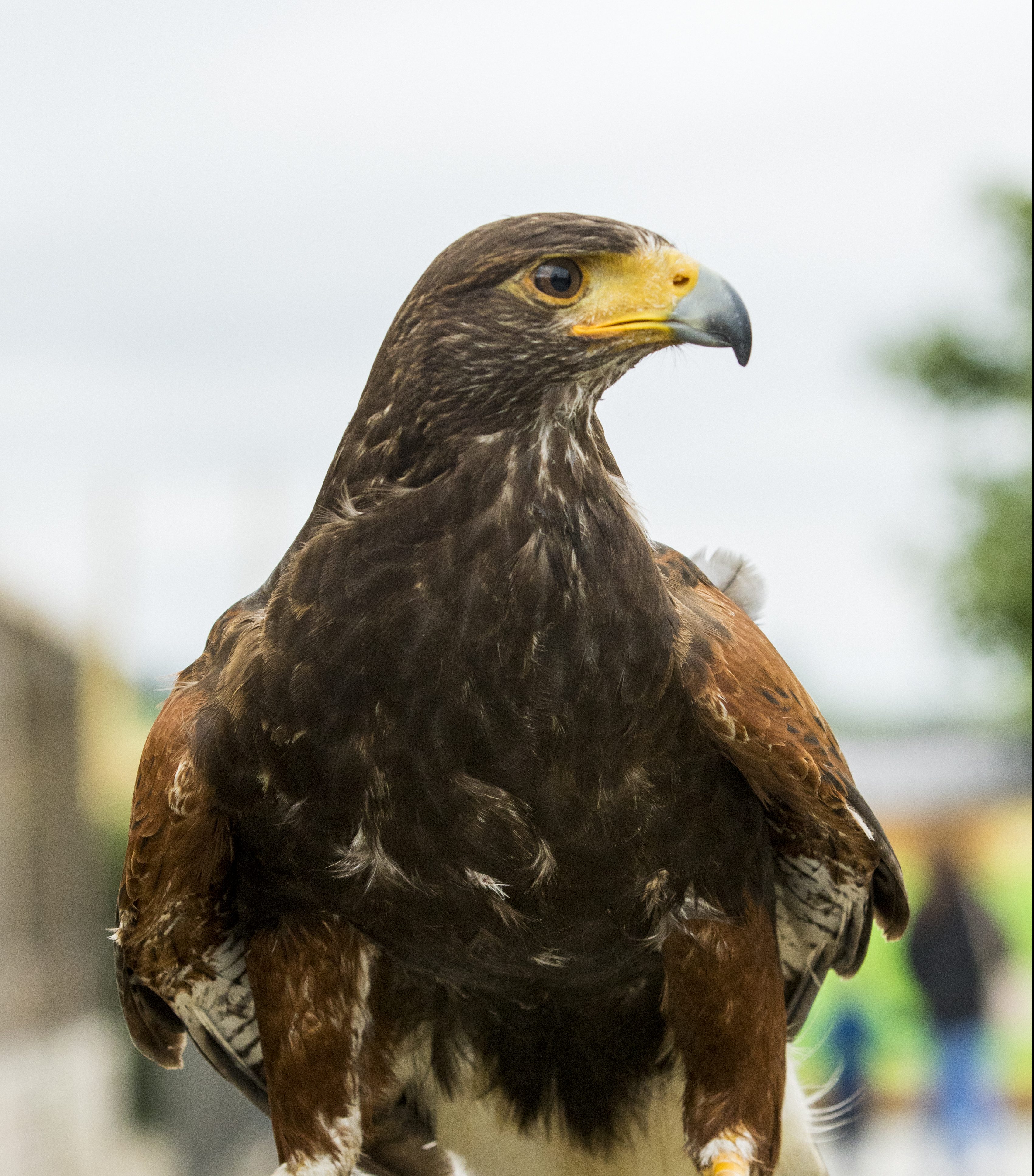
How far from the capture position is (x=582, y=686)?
2.46 metres

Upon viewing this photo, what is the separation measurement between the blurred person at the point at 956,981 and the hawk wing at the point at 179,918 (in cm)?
621

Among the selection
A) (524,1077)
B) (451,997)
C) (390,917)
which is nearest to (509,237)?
(390,917)

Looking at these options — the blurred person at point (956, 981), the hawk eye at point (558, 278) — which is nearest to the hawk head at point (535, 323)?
the hawk eye at point (558, 278)

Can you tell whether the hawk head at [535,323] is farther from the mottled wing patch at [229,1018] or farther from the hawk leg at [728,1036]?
the mottled wing patch at [229,1018]

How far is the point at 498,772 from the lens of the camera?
2484 millimetres

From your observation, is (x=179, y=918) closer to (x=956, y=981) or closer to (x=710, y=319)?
(x=710, y=319)

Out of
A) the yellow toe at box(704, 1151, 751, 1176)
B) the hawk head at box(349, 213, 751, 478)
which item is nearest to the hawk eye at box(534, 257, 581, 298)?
the hawk head at box(349, 213, 751, 478)

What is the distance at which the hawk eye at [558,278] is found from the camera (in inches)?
95.8

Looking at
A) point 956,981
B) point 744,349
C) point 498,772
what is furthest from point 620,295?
point 956,981

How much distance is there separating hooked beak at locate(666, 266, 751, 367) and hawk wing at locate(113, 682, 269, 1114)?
124 cm

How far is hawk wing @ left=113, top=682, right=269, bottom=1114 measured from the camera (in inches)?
107

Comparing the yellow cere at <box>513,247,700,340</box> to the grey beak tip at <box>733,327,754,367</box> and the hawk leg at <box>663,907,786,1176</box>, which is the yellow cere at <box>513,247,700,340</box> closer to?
the grey beak tip at <box>733,327,754,367</box>

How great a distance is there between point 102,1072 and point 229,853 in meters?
12.3

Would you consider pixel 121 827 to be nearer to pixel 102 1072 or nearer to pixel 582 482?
pixel 102 1072
